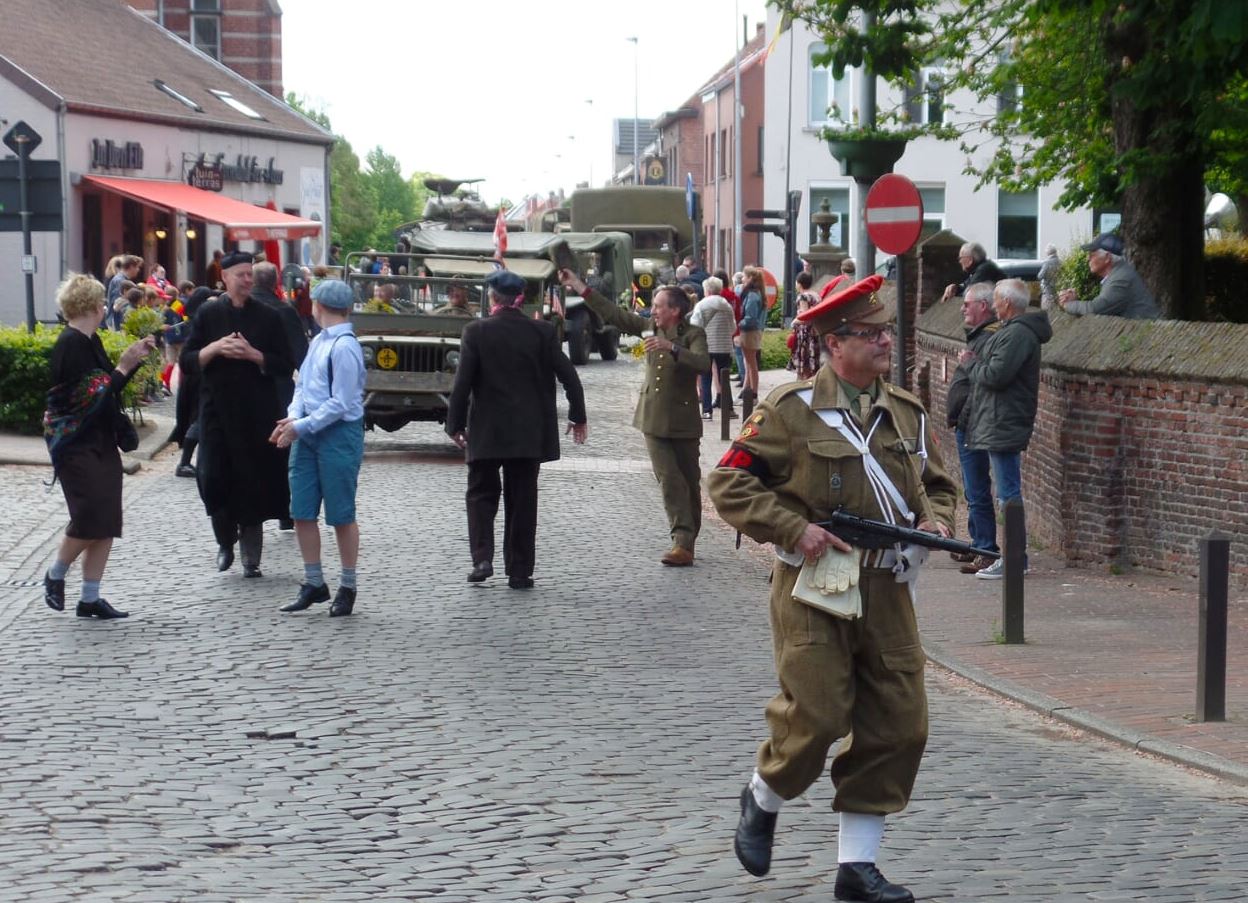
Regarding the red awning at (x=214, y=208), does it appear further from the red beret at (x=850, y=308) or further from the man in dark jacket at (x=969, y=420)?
the red beret at (x=850, y=308)

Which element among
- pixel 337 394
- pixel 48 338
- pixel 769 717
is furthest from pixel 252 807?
pixel 48 338

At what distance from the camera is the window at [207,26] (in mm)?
60656

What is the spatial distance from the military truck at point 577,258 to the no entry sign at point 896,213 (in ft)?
41.7

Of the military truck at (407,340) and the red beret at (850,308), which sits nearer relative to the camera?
the red beret at (850,308)

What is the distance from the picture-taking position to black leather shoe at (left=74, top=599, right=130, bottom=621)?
9.97 metres

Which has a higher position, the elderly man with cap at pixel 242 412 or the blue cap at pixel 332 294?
the blue cap at pixel 332 294

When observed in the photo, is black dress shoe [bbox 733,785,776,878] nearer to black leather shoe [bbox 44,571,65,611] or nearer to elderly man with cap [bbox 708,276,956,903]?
elderly man with cap [bbox 708,276,956,903]

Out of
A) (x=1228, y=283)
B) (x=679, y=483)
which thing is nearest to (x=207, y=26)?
(x=1228, y=283)

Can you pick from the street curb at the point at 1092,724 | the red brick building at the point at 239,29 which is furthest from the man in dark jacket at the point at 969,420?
the red brick building at the point at 239,29

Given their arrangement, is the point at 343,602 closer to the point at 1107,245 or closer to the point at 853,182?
the point at 1107,245

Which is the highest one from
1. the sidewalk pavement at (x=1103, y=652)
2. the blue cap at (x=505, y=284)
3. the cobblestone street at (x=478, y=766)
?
the blue cap at (x=505, y=284)

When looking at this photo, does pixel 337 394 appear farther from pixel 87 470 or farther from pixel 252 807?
pixel 252 807

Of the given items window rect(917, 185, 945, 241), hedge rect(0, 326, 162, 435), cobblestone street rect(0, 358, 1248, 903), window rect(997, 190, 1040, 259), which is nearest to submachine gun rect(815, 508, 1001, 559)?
cobblestone street rect(0, 358, 1248, 903)

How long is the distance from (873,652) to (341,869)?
67.5 inches
